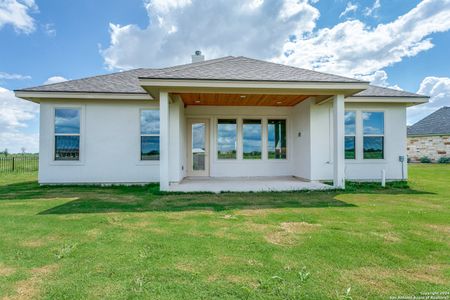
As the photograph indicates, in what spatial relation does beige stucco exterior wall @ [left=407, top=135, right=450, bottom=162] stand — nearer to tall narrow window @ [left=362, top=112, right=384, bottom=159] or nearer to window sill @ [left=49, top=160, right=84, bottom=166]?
tall narrow window @ [left=362, top=112, right=384, bottom=159]

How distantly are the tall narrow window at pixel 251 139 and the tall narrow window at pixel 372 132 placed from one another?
3.98 m

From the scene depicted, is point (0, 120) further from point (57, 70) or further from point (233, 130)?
point (233, 130)

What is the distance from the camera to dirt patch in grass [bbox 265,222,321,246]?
3.44 metres

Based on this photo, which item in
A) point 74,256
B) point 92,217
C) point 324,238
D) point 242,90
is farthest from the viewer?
point 242,90

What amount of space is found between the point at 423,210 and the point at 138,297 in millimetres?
5620

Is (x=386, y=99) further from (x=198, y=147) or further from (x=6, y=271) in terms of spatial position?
(x=6, y=271)

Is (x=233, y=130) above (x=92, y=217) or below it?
above

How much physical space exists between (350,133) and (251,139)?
3754 mm

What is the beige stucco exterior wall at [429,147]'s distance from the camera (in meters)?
20.7

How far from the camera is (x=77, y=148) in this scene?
8.96 meters

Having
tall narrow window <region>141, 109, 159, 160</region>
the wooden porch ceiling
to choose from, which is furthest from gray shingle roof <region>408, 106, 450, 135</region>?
tall narrow window <region>141, 109, 159, 160</region>

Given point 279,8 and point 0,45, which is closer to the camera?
point 279,8

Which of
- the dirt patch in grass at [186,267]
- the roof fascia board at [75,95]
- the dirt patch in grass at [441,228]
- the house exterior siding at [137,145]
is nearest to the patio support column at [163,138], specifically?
the house exterior siding at [137,145]

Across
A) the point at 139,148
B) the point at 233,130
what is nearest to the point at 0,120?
the point at 139,148
